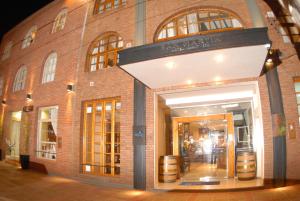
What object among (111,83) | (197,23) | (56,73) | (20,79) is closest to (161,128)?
(111,83)

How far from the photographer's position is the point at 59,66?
31.6 ft

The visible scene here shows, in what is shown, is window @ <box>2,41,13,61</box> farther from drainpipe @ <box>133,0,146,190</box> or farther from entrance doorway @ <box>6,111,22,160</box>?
drainpipe @ <box>133,0,146,190</box>

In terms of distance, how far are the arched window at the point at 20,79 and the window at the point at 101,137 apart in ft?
20.8

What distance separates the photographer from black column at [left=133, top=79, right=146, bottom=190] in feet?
22.0

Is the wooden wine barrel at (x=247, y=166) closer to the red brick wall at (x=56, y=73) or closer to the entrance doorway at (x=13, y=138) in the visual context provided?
the red brick wall at (x=56, y=73)

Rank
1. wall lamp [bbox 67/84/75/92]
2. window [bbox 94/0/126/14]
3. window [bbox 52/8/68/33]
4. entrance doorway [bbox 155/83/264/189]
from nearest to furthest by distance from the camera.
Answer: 1. entrance doorway [bbox 155/83/264/189]
2. wall lamp [bbox 67/84/75/92]
3. window [bbox 94/0/126/14]
4. window [bbox 52/8/68/33]

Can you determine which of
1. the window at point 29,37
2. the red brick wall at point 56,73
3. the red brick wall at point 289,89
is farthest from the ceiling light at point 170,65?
the window at point 29,37

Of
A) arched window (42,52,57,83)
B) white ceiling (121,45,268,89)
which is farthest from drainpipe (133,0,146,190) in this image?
arched window (42,52,57,83)

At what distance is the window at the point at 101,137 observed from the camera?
299 inches

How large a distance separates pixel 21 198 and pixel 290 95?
819cm

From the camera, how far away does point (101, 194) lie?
6090 mm

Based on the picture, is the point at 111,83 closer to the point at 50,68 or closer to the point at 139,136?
the point at 139,136

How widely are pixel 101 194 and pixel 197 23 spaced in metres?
6.55

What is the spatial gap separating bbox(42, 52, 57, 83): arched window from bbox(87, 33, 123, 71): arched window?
8.59ft
